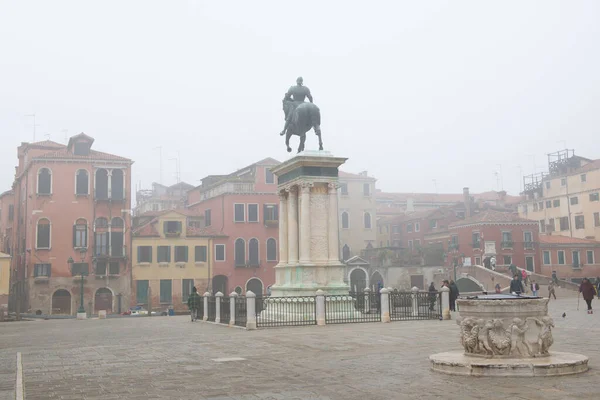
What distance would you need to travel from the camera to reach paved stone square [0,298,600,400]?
837cm

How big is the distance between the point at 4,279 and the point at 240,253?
61.2ft

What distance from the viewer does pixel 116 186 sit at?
175 ft

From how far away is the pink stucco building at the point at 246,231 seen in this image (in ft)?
186

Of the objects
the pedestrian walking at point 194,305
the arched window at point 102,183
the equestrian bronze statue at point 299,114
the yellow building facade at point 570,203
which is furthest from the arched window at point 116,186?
the yellow building facade at point 570,203

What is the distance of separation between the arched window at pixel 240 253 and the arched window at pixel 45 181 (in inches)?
616

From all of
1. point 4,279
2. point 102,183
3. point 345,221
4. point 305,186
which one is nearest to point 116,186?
point 102,183

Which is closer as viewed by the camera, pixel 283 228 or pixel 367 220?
pixel 283 228

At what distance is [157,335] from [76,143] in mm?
36869

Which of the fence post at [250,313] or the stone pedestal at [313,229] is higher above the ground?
the stone pedestal at [313,229]

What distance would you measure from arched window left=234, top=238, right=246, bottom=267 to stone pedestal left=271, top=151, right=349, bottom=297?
3304 cm

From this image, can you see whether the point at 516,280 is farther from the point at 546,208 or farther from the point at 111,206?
the point at 546,208

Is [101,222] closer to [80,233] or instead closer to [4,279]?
[80,233]

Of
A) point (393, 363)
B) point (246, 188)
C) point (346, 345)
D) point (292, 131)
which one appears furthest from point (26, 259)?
point (393, 363)

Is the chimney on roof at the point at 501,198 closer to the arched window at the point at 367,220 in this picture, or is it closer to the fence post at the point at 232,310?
the arched window at the point at 367,220
